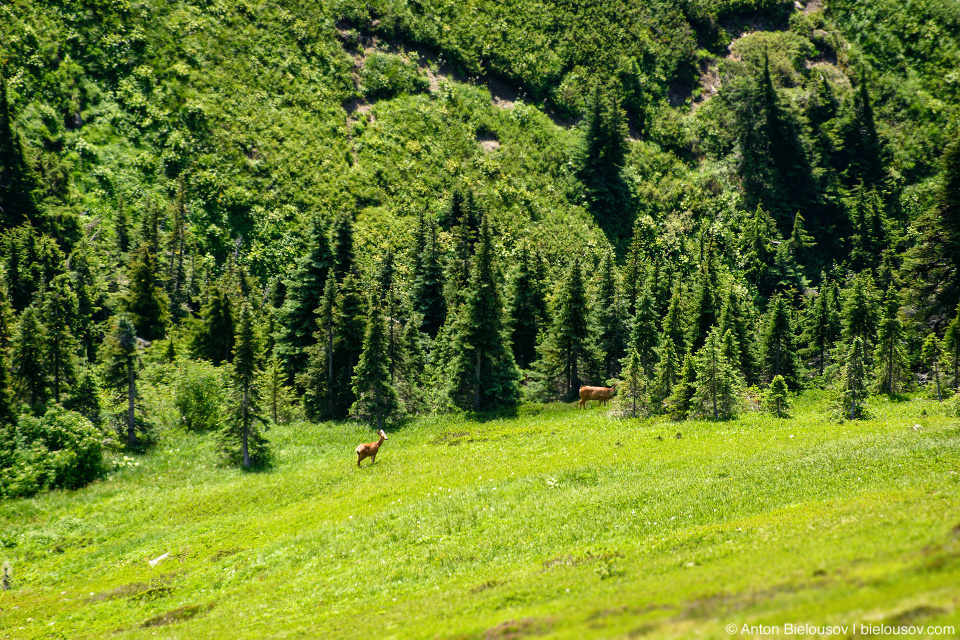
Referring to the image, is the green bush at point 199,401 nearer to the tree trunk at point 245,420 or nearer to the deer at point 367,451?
the tree trunk at point 245,420

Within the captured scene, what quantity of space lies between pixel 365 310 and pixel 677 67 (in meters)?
90.8

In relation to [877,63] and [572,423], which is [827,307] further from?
[877,63]

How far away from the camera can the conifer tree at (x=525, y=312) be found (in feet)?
187

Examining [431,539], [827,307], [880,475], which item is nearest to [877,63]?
[827,307]

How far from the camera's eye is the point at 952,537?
11.1 metres

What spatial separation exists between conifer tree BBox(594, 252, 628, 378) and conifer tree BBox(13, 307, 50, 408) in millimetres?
44529

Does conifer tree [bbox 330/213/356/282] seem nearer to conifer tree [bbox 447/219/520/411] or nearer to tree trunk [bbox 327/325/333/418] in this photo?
tree trunk [bbox 327/325/333/418]

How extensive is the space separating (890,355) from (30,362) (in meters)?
60.7

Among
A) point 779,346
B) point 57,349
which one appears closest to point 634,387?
point 779,346

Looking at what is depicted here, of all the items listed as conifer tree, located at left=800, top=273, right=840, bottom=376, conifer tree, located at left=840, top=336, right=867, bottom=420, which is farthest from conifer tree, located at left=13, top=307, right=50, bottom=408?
conifer tree, located at left=800, top=273, right=840, bottom=376

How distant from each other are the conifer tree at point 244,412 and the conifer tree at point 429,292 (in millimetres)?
24942

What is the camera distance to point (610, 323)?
5684 cm

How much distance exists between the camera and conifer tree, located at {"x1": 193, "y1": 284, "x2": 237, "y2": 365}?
5800 cm

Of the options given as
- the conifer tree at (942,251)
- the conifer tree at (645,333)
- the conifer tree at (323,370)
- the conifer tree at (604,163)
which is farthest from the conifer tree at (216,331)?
the conifer tree at (942,251)
